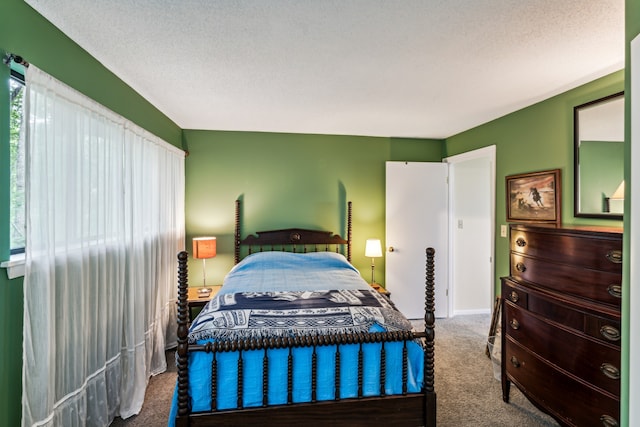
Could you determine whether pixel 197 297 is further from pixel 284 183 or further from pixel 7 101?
pixel 7 101

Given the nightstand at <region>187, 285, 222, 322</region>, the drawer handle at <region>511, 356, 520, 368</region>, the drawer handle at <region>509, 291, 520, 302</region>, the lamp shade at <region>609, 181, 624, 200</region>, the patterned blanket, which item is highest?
the lamp shade at <region>609, 181, 624, 200</region>

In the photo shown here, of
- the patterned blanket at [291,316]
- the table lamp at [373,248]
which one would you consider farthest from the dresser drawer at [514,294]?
the table lamp at [373,248]

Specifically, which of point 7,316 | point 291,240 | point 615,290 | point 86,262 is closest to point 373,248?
point 291,240

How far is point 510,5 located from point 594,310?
1742 millimetres

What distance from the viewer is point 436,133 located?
13.5ft

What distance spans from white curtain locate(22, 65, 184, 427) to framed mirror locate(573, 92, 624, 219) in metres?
3.57

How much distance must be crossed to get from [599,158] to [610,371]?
1552mm

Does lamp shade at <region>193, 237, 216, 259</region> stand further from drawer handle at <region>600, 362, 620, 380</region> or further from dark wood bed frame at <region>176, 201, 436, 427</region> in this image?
drawer handle at <region>600, 362, 620, 380</region>

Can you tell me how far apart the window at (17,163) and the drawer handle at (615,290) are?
3159 millimetres

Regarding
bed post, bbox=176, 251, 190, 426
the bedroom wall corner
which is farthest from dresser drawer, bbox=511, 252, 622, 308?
the bedroom wall corner

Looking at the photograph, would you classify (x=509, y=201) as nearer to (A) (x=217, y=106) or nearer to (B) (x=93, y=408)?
(A) (x=217, y=106)

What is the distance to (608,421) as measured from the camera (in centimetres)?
164

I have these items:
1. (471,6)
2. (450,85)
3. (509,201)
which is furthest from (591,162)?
(471,6)

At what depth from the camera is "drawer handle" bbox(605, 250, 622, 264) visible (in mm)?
1651
